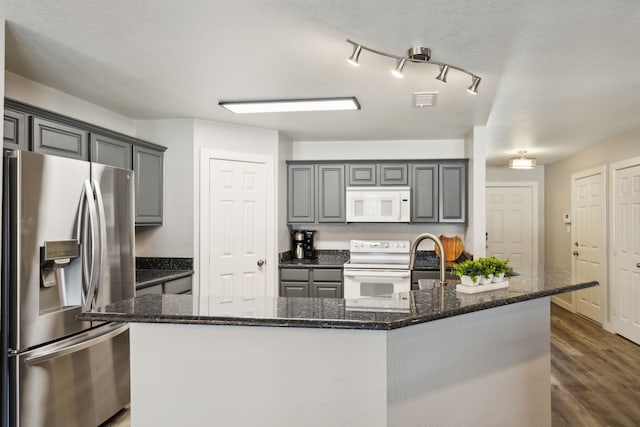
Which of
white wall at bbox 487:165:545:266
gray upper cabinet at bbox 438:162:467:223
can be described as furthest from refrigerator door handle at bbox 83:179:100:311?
white wall at bbox 487:165:545:266

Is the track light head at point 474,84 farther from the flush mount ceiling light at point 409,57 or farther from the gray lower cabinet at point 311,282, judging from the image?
the gray lower cabinet at point 311,282

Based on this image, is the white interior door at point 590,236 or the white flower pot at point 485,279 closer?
the white flower pot at point 485,279

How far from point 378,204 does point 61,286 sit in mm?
3396

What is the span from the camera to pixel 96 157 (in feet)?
11.2

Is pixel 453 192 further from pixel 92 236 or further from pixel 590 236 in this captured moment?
pixel 92 236

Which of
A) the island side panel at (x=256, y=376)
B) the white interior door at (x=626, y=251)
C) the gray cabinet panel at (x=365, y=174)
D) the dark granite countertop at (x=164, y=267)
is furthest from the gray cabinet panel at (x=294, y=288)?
the white interior door at (x=626, y=251)

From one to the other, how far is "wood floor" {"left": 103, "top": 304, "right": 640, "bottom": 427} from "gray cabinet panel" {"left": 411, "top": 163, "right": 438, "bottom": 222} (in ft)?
6.23

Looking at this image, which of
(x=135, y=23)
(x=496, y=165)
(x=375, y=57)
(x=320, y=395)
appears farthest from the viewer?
(x=496, y=165)

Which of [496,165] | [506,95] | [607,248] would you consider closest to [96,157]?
[506,95]

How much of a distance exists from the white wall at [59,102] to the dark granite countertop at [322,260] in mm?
2063

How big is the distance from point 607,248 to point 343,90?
14.4ft

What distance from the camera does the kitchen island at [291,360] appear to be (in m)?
1.77

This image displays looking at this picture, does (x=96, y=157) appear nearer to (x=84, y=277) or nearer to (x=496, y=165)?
(x=84, y=277)

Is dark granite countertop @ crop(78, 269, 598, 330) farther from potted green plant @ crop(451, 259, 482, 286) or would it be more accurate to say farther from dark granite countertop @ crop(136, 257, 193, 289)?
dark granite countertop @ crop(136, 257, 193, 289)
